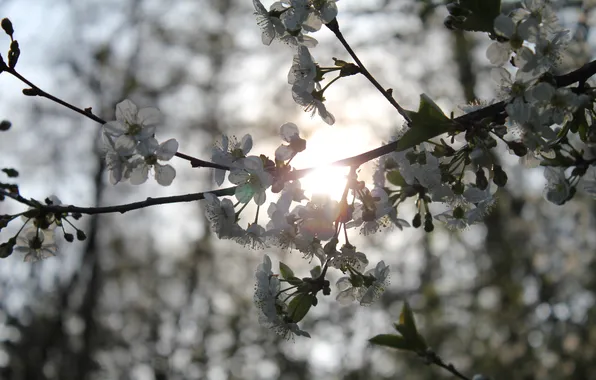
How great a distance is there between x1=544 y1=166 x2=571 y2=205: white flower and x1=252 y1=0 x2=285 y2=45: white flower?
0.79 m

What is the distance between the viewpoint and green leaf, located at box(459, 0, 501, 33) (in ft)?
4.25

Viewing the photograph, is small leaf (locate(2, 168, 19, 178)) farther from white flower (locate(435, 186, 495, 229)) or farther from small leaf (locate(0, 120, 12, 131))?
white flower (locate(435, 186, 495, 229))

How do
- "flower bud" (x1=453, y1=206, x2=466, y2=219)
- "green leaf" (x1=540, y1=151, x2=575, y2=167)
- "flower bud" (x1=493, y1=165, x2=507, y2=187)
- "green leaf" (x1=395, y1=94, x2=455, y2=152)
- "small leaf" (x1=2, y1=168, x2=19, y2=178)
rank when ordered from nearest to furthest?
1. "green leaf" (x1=395, y1=94, x2=455, y2=152)
2. "green leaf" (x1=540, y1=151, x2=575, y2=167)
3. "flower bud" (x1=493, y1=165, x2=507, y2=187)
4. "small leaf" (x1=2, y1=168, x2=19, y2=178)
5. "flower bud" (x1=453, y1=206, x2=466, y2=219)

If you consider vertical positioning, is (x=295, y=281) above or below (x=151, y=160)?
below

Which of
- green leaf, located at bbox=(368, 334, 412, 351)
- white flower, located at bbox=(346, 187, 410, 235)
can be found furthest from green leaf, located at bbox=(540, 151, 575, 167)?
green leaf, located at bbox=(368, 334, 412, 351)

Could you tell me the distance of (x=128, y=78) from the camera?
10367 mm

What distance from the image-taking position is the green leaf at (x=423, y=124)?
1.26m

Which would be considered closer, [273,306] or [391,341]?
[391,341]

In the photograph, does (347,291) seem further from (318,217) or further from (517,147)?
(517,147)

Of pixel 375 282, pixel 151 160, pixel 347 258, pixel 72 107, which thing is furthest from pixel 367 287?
pixel 72 107

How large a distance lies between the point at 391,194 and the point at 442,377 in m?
7.10

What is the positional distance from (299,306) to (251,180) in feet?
1.23

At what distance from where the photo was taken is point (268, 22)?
165cm

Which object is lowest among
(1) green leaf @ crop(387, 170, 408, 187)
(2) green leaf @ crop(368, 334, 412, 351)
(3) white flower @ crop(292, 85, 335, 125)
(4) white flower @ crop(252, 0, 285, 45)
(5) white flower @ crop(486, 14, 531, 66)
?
(2) green leaf @ crop(368, 334, 412, 351)
